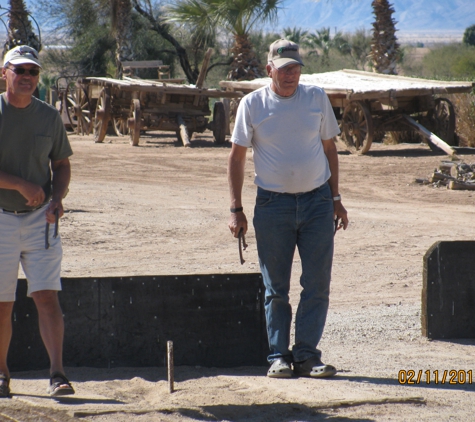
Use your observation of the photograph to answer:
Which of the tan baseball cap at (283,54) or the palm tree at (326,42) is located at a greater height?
the palm tree at (326,42)

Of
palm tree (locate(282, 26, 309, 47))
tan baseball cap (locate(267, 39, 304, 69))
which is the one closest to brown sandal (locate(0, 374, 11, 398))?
tan baseball cap (locate(267, 39, 304, 69))

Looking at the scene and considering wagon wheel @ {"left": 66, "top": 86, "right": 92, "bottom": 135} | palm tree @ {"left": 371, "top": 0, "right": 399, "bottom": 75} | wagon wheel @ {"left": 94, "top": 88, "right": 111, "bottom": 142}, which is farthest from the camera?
palm tree @ {"left": 371, "top": 0, "right": 399, "bottom": 75}

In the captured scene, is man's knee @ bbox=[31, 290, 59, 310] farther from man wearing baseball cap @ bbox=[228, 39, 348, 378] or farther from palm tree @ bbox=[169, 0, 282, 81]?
palm tree @ bbox=[169, 0, 282, 81]

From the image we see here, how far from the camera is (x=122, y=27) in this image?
970 inches

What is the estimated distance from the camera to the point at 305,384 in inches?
146

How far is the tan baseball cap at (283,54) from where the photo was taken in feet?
12.2

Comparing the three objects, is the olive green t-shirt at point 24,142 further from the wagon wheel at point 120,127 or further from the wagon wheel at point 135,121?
the wagon wheel at point 120,127

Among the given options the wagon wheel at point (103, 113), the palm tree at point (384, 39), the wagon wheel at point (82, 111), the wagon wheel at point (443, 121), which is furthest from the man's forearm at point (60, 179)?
the palm tree at point (384, 39)

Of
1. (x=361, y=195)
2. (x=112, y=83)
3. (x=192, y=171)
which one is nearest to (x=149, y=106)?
(x=112, y=83)

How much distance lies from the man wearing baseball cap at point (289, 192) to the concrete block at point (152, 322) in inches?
11.4

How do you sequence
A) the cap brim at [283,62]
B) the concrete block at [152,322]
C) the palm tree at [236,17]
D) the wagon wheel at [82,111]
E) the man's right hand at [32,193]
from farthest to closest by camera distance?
the palm tree at [236,17]
the wagon wheel at [82,111]
the concrete block at [152,322]
the cap brim at [283,62]
the man's right hand at [32,193]

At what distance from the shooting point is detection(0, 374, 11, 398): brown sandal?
3.47 meters

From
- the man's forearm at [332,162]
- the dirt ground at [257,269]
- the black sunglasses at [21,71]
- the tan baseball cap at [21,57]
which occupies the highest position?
the tan baseball cap at [21,57]

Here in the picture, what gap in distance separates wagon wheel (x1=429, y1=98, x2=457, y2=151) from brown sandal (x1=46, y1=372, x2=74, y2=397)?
14.1 metres
